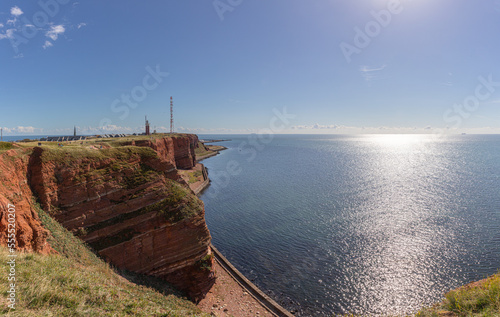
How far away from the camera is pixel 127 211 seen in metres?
24.0

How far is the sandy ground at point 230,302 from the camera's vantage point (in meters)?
24.0

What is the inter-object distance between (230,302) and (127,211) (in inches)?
639

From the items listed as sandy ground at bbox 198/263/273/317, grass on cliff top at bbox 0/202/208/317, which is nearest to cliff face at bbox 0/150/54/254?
grass on cliff top at bbox 0/202/208/317

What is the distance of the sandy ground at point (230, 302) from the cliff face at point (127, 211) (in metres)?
1.38

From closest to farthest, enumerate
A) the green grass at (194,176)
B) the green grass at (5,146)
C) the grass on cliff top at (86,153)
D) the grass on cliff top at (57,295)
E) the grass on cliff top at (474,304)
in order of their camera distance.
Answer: the grass on cliff top at (57,295)
the grass on cliff top at (474,304)
the green grass at (5,146)
the grass on cliff top at (86,153)
the green grass at (194,176)

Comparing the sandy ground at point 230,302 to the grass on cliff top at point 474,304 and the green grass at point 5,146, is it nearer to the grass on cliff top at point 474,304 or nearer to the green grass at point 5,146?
the grass on cliff top at point 474,304

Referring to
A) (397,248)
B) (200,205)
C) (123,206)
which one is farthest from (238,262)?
(397,248)

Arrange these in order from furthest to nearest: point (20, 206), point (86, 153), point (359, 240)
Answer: point (359, 240) < point (86, 153) < point (20, 206)

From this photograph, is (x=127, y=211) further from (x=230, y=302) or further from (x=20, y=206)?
(x=230, y=302)

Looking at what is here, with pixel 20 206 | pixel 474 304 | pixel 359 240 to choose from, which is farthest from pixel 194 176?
pixel 474 304

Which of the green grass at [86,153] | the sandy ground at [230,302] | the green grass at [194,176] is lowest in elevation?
the sandy ground at [230,302]

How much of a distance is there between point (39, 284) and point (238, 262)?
2814 cm

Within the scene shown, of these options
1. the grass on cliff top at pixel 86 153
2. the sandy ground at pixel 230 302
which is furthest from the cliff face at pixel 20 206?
the sandy ground at pixel 230 302

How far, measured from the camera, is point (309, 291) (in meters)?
28.3
